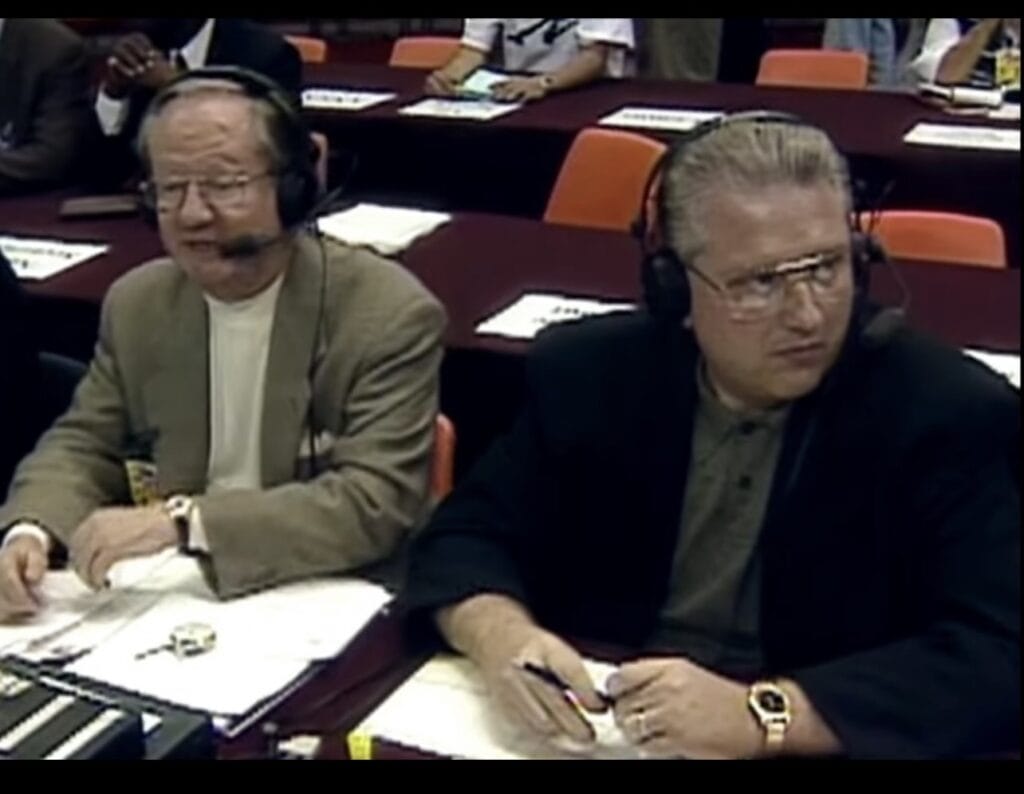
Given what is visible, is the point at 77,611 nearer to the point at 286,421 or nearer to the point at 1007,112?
the point at 286,421

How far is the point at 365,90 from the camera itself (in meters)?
4.28

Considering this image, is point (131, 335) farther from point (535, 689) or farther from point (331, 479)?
point (535, 689)

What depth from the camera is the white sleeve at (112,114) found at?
3281 millimetres

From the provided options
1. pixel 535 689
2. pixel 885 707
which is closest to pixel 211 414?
pixel 535 689

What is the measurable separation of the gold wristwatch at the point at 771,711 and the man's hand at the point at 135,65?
7.03ft

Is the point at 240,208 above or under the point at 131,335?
above

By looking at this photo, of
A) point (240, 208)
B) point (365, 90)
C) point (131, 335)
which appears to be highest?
point (240, 208)

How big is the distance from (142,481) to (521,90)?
8.04 ft

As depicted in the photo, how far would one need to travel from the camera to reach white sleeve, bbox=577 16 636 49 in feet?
13.8

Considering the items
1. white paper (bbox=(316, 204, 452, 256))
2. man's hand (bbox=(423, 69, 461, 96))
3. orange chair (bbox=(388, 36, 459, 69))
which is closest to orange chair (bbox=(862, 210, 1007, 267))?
white paper (bbox=(316, 204, 452, 256))

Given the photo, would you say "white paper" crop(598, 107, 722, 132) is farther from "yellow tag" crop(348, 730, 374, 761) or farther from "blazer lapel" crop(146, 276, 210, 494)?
"yellow tag" crop(348, 730, 374, 761)

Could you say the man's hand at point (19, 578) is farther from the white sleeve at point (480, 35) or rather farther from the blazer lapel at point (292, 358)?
the white sleeve at point (480, 35)

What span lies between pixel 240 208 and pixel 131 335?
202 millimetres
